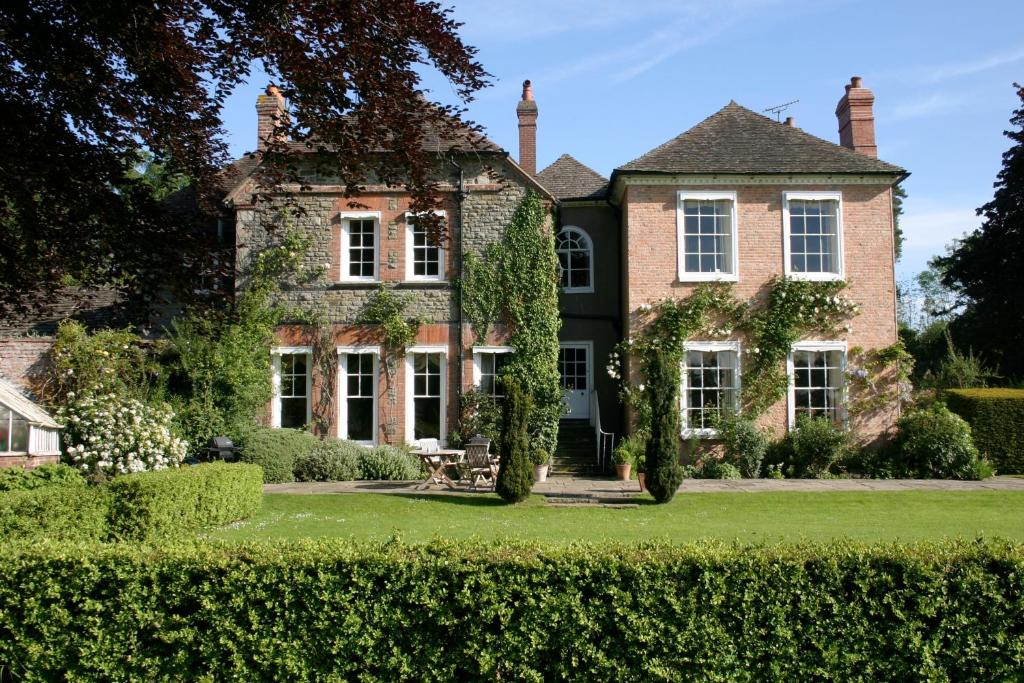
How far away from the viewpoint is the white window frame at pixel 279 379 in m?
19.2

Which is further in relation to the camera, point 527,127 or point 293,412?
point 527,127

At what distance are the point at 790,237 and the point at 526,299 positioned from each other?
6527mm

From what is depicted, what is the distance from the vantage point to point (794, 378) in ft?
62.3

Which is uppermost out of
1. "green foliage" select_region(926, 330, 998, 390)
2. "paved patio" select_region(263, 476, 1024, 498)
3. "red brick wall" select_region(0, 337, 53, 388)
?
"red brick wall" select_region(0, 337, 53, 388)

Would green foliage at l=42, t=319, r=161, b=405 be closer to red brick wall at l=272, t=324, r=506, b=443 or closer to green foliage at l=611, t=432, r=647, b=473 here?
red brick wall at l=272, t=324, r=506, b=443

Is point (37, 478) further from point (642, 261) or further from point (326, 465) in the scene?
point (642, 261)

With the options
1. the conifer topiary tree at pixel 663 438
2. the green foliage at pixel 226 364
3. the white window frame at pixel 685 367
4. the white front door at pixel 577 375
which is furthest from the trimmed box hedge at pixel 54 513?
the white front door at pixel 577 375

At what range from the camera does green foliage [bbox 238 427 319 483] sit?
16.9 metres

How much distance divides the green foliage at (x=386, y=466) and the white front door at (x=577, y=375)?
492 cm

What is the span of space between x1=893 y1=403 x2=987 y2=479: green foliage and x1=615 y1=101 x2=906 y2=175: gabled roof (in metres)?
5.92

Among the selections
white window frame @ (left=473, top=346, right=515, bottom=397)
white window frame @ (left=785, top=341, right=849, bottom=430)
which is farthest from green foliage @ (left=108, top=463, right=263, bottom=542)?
white window frame @ (left=785, top=341, right=849, bottom=430)

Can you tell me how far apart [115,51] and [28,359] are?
12.9 meters

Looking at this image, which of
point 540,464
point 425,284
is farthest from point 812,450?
point 425,284

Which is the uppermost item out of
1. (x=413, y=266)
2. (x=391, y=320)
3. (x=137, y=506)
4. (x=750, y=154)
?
(x=750, y=154)
